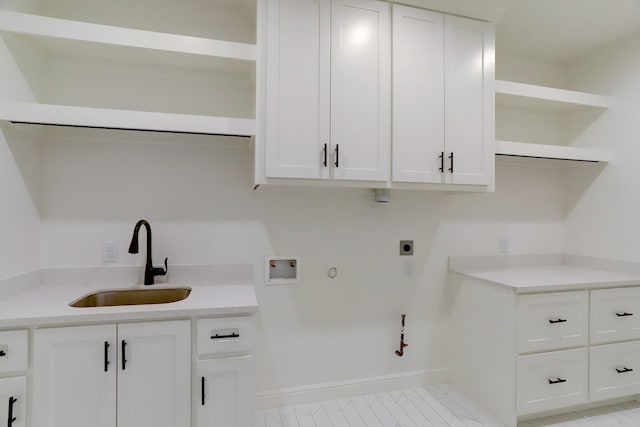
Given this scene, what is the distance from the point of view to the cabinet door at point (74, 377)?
4.69 feet

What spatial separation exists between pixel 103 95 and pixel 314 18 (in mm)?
1290

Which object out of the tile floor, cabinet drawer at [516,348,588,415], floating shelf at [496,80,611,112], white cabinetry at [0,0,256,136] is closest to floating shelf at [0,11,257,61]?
white cabinetry at [0,0,256,136]

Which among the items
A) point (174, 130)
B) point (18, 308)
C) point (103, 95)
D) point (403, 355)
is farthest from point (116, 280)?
point (403, 355)

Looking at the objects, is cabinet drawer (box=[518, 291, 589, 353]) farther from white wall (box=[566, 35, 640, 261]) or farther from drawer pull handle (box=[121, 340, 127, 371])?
drawer pull handle (box=[121, 340, 127, 371])

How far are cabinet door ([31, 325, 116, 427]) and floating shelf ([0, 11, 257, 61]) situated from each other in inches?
54.1

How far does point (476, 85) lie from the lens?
7.06ft

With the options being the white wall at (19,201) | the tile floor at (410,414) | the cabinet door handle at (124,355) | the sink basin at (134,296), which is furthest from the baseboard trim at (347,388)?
the white wall at (19,201)

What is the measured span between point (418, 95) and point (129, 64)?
1.73 meters

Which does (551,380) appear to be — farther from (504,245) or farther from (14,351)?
(14,351)

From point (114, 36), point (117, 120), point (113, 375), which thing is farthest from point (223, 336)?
point (114, 36)

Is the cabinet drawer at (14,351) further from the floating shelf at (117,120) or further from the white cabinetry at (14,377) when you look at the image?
the floating shelf at (117,120)

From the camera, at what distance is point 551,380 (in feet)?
6.77

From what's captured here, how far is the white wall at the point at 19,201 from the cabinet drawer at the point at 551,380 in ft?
9.21

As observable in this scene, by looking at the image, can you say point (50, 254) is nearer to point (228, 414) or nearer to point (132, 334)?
point (132, 334)
